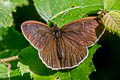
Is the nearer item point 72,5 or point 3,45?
point 72,5

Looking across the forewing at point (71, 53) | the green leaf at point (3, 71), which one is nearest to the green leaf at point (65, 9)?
the forewing at point (71, 53)

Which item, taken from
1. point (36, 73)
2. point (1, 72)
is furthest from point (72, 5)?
point (1, 72)

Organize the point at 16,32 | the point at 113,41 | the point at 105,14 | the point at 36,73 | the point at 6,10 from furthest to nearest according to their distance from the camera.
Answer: the point at 113,41, the point at 16,32, the point at 6,10, the point at 36,73, the point at 105,14

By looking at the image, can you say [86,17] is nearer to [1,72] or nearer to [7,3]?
[7,3]

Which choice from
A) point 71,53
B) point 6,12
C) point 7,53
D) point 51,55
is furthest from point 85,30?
point 7,53

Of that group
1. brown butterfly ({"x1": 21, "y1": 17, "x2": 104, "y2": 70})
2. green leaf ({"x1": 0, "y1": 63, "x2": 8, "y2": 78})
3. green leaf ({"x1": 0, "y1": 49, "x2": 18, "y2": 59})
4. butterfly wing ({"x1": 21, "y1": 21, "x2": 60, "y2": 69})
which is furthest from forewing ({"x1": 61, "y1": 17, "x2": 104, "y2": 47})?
green leaf ({"x1": 0, "y1": 49, "x2": 18, "y2": 59})

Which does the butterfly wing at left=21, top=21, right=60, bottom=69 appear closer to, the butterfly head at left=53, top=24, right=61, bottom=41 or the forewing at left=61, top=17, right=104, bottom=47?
the butterfly head at left=53, top=24, right=61, bottom=41

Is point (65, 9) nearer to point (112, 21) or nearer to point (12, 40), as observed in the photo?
point (112, 21)
